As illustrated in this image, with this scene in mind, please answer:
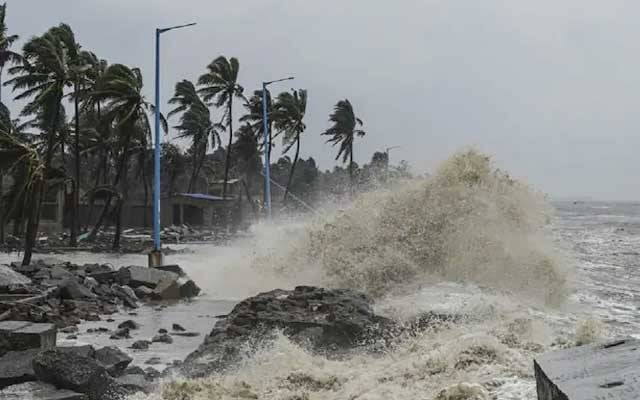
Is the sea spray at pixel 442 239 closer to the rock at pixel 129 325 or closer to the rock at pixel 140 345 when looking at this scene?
the rock at pixel 129 325

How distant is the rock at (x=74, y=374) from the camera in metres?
6.39

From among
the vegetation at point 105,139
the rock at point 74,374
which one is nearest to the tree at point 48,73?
the vegetation at point 105,139

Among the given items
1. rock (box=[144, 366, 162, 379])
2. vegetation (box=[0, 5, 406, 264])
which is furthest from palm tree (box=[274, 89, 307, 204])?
rock (box=[144, 366, 162, 379])

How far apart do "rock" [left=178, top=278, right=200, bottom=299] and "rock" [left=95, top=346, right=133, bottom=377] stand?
25.0 ft

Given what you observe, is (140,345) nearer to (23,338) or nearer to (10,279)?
(23,338)

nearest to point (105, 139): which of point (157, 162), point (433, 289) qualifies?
point (157, 162)

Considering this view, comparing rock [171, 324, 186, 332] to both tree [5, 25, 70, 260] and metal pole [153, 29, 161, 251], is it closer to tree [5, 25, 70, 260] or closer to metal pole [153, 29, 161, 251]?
metal pole [153, 29, 161, 251]

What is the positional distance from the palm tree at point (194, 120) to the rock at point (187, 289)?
143 ft

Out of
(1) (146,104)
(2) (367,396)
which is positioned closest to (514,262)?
(2) (367,396)

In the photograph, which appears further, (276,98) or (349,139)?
(349,139)

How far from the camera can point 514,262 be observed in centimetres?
1488

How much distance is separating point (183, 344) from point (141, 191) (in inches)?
2606

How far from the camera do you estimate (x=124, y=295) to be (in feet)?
46.9

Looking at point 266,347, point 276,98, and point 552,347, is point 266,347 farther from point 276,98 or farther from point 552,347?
point 276,98
